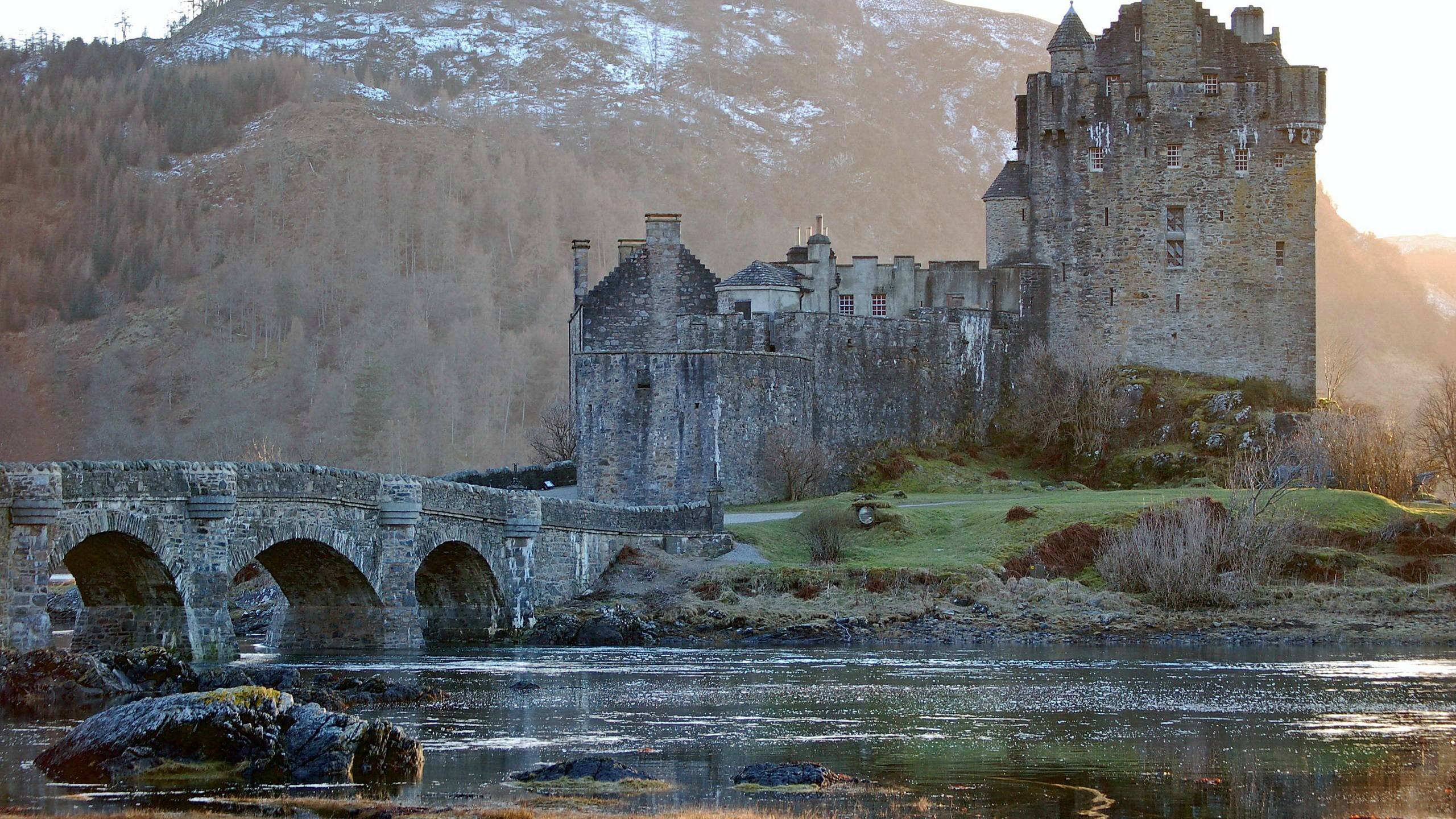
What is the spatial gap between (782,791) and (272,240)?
155m

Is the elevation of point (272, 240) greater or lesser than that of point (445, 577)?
greater

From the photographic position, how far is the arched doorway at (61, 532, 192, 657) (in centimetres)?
3475

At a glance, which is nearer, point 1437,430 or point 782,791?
Answer: point 782,791

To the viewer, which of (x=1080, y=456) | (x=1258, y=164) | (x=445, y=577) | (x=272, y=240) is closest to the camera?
(x=445, y=577)

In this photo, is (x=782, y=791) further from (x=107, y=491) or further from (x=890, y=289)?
(x=890, y=289)

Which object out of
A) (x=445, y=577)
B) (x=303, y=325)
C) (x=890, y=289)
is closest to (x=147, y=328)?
(x=303, y=325)

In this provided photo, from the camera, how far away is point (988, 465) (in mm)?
66062

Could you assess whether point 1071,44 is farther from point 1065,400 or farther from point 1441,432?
point 1441,432

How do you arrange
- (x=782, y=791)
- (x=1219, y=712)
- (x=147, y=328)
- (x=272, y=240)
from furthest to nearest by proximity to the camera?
(x=272, y=240) < (x=147, y=328) < (x=1219, y=712) < (x=782, y=791)

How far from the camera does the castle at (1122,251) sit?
6788cm

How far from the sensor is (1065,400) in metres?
66.9

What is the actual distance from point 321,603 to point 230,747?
18698mm

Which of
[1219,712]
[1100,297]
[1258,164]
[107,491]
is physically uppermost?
[1258,164]

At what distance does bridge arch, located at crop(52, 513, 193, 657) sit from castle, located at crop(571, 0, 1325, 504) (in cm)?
3293
